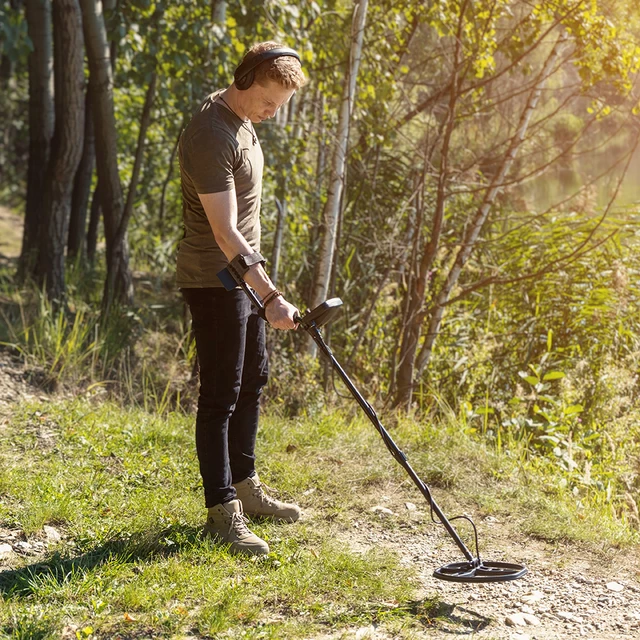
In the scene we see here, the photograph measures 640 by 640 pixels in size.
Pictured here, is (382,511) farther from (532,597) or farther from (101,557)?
(101,557)

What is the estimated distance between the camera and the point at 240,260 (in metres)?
3.16

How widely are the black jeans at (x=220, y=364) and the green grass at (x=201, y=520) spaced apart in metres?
0.33

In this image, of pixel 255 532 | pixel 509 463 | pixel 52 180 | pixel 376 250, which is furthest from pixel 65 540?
pixel 52 180

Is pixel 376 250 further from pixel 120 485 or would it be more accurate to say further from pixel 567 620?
pixel 567 620

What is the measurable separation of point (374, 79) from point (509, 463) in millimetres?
3409

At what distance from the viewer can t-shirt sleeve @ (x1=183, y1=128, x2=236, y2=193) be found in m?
3.13

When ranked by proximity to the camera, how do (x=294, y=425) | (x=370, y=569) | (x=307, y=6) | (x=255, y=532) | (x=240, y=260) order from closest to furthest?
(x=240, y=260)
(x=370, y=569)
(x=255, y=532)
(x=294, y=425)
(x=307, y=6)

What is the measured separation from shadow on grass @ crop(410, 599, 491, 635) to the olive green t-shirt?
4.77 ft

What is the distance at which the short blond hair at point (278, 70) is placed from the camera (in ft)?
10.3

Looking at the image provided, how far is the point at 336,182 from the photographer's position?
5.84 meters

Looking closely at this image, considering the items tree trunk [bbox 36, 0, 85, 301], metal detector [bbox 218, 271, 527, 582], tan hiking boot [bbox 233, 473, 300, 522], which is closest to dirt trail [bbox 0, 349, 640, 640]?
metal detector [bbox 218, 271, 527, 582]

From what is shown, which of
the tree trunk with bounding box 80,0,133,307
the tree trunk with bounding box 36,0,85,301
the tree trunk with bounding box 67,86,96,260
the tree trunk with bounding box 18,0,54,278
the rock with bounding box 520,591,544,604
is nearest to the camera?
the rock with bounding box 520,591,544,604

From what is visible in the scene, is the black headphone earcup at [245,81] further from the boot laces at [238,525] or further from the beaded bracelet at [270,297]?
the boot laces at [238,525]

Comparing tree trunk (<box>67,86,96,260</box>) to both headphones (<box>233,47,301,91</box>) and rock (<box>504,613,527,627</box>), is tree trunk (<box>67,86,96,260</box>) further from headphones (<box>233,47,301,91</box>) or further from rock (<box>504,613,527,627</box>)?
rock (<box>504,613,527,627</box>)
